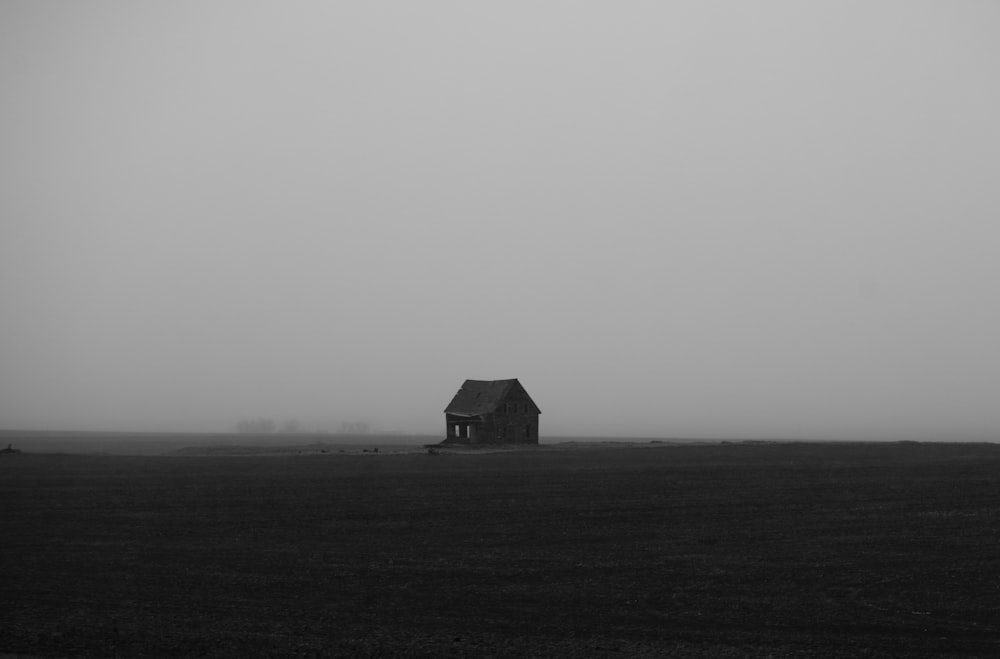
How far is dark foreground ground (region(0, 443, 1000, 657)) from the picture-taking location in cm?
1422

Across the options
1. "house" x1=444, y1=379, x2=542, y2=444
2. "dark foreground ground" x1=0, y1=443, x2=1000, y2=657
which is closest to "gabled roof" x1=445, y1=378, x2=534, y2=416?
"house" x1=444, y1=379, x2=542, y2=444

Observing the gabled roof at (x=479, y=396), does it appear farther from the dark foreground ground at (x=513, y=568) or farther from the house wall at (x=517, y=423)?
the dark foreground ground at (x=513, y=568)

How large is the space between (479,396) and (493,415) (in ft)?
15.6

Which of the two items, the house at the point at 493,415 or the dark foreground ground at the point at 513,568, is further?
the house at the point at 493,415

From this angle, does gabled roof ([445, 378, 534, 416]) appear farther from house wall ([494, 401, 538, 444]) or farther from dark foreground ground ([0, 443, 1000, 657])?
dark foreground ground ([0, 443, 1000, 657])

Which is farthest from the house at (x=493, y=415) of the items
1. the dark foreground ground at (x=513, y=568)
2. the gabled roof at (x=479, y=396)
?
the dark foreground ground at (x=513, y=568)

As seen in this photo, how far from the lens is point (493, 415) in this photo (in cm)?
7469

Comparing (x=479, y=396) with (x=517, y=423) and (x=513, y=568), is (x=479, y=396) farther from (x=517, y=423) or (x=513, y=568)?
(x=513, y=568)

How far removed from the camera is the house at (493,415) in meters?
74.8

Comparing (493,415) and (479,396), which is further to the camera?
(479,396)

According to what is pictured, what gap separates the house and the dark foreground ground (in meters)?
36.7

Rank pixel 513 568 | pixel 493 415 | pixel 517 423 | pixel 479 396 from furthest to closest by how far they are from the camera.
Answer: pixel 479 396, pixel 517 423, pixel 493 415, pixel 513 568

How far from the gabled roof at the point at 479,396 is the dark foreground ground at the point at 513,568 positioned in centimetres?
3787

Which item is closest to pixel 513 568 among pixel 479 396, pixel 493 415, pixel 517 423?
pixel 493 415
